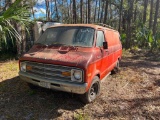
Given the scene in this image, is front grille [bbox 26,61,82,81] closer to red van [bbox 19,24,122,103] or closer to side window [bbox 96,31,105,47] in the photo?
red van [bbox 19,24,122,103]

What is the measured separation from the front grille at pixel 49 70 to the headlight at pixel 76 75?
94mm

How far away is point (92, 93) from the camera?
15.7 ft

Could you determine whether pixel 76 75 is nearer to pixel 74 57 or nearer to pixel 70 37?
pixel 74 57

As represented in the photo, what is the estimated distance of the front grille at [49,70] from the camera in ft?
13.4

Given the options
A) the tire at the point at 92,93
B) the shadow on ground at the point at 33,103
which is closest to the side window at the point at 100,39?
the tire at the point at 92,93

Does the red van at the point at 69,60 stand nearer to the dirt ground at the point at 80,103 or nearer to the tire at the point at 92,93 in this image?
the tire at the point at 92,93

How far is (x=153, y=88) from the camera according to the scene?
599cm

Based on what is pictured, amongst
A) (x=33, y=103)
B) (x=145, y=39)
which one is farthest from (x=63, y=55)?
(x=145, y=39)

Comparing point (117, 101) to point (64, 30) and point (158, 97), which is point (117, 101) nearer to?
point (158, 97)

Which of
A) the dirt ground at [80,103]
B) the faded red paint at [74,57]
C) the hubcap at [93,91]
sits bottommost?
the dirt ground at [80,103]

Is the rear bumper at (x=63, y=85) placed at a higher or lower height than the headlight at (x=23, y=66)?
lower

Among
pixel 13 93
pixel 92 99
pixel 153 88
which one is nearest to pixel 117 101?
pixel 92 99

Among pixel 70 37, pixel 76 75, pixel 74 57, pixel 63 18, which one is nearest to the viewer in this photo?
pixel 76 75

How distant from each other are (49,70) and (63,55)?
1.63ft
